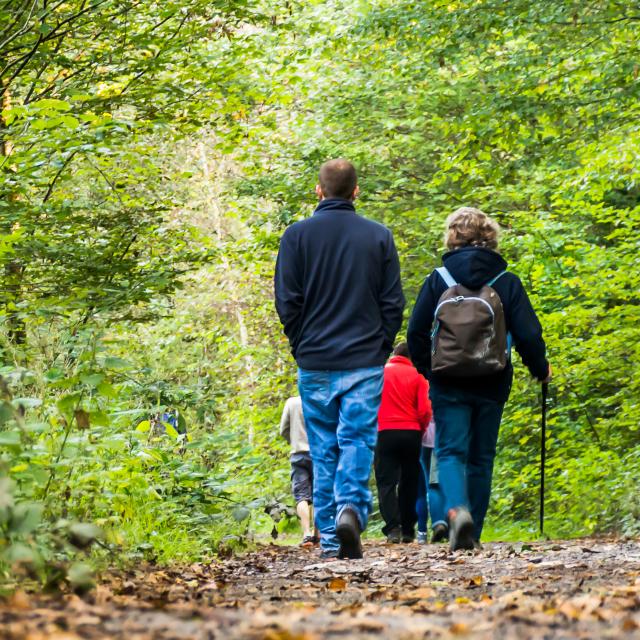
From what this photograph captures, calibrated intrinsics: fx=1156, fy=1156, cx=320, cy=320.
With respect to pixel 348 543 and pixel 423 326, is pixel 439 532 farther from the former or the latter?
pixel 348 543

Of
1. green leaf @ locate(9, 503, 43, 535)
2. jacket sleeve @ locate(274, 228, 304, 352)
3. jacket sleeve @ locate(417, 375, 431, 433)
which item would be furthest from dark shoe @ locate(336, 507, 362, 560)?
jacket sleeve @ locate(417, 375, 431, 433)

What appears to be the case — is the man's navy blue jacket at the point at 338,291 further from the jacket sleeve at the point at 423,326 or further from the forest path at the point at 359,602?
the forest path at the point at 359,602

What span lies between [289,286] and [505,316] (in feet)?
5.11

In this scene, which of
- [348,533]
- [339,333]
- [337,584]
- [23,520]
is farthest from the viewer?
[339,333]

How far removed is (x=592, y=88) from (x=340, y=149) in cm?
696

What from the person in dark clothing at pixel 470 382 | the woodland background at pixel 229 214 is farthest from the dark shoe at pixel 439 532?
the person in dark clothing at pixel 470 382

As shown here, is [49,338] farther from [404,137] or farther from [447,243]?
[404,137]

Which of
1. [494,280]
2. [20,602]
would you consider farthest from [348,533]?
[20,602]

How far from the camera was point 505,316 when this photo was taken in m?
7.61

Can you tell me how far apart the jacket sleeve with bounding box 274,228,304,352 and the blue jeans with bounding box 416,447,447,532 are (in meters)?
4.22

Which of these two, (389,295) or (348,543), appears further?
(389,295)

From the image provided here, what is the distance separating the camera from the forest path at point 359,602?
3170 mm

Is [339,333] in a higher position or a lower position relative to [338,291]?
lower

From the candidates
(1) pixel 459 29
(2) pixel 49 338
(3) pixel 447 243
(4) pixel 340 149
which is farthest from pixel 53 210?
(4) pixel 340 149
